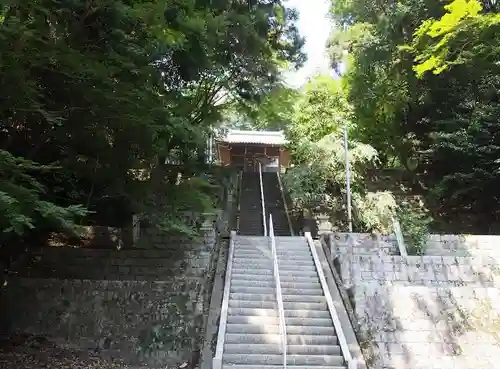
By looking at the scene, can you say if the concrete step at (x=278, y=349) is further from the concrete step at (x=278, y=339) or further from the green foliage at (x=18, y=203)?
the green foliage at (x=18, y=203)

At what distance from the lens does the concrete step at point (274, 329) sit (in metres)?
8.03

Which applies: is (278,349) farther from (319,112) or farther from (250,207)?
(319,112)

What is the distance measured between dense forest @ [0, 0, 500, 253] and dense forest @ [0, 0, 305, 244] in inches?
1.1

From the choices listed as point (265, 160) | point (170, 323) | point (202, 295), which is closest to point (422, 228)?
point (202, 295)

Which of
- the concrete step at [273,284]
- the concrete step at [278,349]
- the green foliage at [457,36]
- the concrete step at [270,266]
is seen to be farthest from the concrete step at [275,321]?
the green foliage at [457,36]

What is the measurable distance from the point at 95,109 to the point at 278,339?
4853 mm

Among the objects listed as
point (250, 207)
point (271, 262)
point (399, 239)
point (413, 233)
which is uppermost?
point (250, 207)

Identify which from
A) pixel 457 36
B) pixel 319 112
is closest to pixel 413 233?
pixel 319 112

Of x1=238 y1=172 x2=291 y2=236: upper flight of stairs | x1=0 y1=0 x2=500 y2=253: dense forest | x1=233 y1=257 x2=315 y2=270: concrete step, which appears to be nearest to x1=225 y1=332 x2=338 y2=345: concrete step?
x1=0 y1=0 x2=500 y2=253: dense forest

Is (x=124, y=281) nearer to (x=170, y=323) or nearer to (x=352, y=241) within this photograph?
(x=170, y=323)

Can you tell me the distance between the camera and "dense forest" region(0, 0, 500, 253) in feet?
20.6

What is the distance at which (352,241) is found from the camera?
1093 centimetres

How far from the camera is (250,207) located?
17188mm

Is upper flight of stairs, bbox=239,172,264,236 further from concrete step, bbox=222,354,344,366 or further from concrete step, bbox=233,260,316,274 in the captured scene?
concrete step, bbox=222,354,344,366
